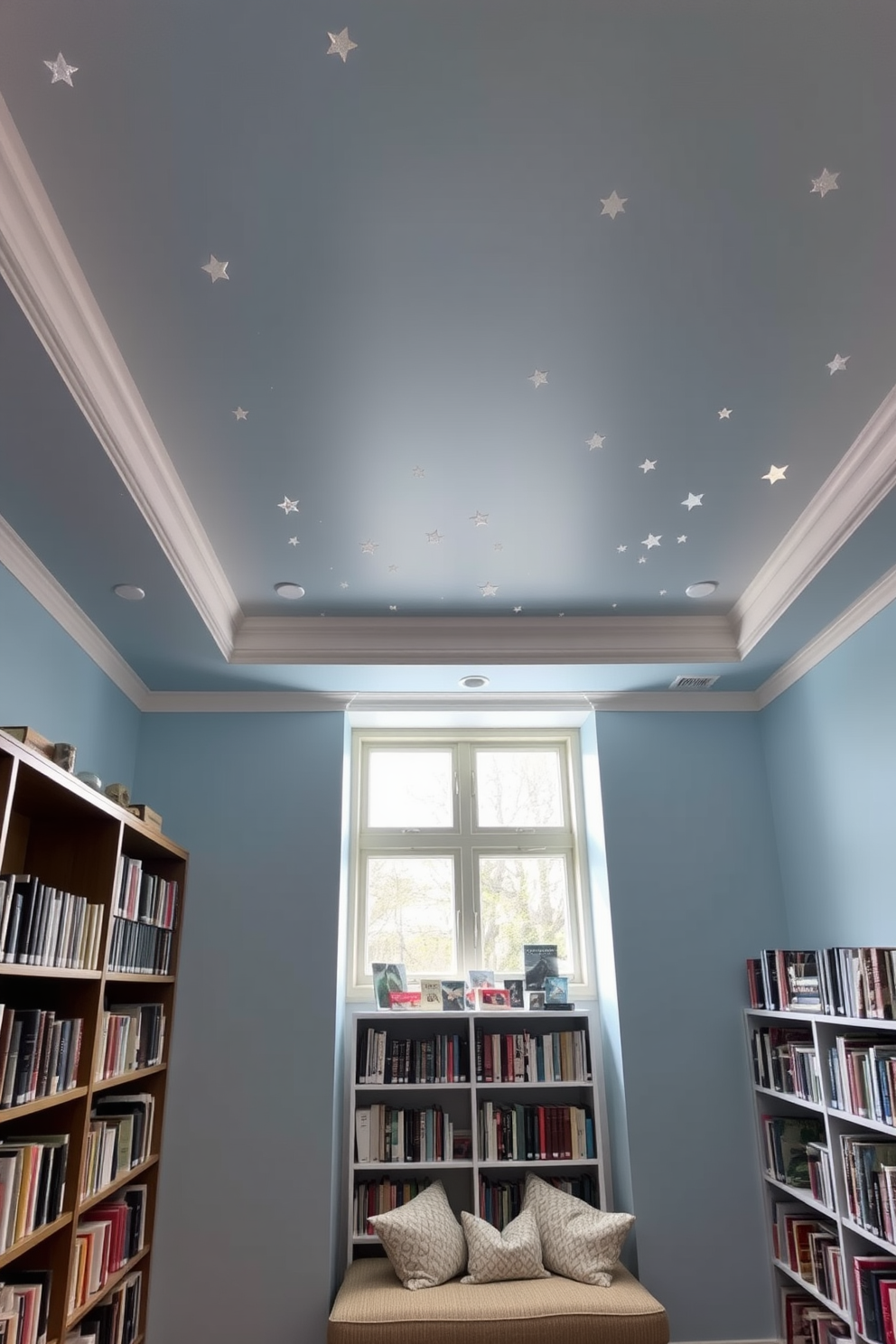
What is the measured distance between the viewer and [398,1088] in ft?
12.4

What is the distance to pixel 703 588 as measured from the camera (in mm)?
3553

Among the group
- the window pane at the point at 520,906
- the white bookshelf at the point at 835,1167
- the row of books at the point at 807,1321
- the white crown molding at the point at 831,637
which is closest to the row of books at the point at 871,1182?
the white bookshelf at the point at 835,1167

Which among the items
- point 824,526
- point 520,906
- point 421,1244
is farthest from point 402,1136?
point 824,526

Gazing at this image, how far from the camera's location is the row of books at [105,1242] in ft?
8.75

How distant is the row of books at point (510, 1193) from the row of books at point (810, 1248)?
759 mm

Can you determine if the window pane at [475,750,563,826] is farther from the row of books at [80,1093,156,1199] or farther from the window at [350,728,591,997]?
the row of books at [80,1093,156,1199]

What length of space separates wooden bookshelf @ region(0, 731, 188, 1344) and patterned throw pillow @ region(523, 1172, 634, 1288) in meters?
1.59

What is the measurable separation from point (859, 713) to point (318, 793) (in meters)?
2.37

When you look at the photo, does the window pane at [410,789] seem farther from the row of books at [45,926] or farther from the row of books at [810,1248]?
the row of books at [810,1248]

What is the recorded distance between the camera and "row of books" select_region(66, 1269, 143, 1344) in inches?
115

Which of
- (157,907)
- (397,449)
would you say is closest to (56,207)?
(397,449)

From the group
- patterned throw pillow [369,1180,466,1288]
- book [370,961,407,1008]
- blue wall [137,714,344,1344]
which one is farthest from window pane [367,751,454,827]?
patterned throw pillow [369,1180,466,1288]

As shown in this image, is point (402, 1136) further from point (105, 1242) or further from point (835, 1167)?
point (835, 1167)

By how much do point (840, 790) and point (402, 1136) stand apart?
95.1 inches
